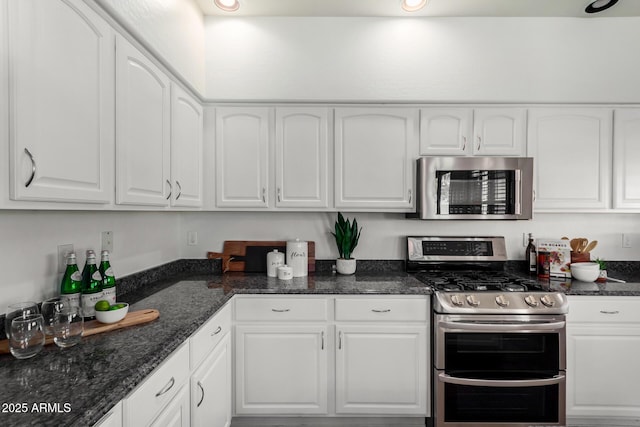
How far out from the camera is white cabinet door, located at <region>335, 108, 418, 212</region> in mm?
2324

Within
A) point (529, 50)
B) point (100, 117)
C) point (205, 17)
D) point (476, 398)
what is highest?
point (205, 17)

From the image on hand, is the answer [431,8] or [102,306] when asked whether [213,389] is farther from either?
[431,8]

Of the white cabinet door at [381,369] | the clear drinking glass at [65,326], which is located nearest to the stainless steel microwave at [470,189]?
the white cabinet door at [381,369]

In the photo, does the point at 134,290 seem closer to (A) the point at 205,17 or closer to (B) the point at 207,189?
(B) the point at 207,189

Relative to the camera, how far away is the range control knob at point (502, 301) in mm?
1895

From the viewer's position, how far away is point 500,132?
2320 millimetres

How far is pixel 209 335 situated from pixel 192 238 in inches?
47.3

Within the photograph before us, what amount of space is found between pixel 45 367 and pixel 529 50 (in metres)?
3.17

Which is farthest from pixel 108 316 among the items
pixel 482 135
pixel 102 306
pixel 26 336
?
pixel 482 135

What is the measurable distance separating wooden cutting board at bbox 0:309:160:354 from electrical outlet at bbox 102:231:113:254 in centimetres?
47

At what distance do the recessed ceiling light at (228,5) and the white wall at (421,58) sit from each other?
0.29 feet

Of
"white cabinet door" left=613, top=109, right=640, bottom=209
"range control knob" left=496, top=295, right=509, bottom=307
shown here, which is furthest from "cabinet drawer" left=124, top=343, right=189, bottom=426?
"white cabinet door" left=613, top=109, right=640, bottom=209

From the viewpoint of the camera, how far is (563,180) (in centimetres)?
232

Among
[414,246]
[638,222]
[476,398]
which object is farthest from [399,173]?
[638,222]
